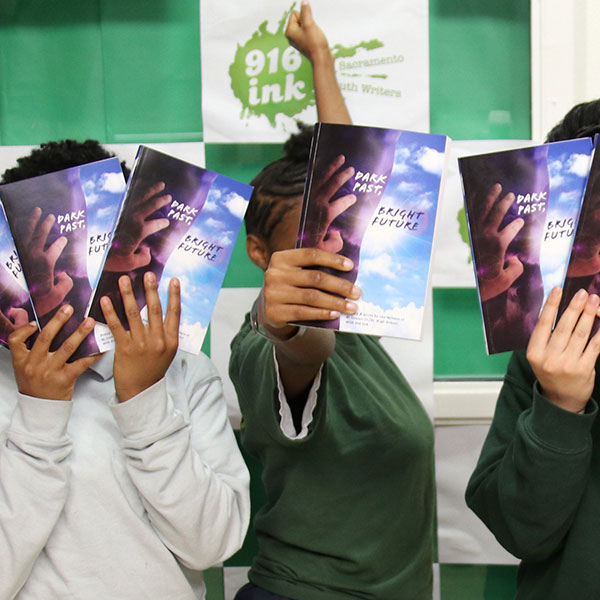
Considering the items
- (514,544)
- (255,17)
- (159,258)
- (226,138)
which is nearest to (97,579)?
(159,258)

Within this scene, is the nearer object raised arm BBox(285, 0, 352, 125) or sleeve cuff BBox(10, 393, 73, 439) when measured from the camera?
sleeve cuff BBox(10, 393, 73, 439)

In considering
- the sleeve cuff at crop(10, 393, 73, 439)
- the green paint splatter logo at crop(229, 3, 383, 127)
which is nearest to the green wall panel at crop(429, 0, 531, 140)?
the green paint splatter logo at crop(229, 3, 383, 127)

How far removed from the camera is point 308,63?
1.42 meters

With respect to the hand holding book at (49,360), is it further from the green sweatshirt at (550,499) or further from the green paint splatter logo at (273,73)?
the green paint splatter logo at (273,73)

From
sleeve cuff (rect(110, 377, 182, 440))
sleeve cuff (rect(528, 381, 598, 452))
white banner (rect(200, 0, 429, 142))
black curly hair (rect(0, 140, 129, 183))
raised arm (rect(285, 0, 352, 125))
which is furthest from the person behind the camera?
white banner (rect(200, 0, 429, 142))

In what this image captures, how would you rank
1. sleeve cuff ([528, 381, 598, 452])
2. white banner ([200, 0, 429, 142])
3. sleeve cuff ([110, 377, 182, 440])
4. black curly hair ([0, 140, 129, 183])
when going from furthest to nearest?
white banner ([200, 0, 429, 142]) < black curly hair ([0, 140, 129, 183]) < sleeve cuff ([110, 377, 182, 440]) < sleeve cuff ([528, 381, 598, 452])

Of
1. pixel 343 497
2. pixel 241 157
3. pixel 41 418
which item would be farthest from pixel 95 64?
pixel 343 497

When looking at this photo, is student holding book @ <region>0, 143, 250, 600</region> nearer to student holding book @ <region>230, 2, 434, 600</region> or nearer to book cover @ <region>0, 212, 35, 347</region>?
book cover @ <region>0, 212, 35, 347</region>

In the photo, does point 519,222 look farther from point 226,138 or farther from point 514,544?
point 226,138

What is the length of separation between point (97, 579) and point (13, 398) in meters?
0.25

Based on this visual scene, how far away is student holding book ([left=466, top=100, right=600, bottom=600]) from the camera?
2.48 feet

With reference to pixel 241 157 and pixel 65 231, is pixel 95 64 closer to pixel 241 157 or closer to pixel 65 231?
pixel 241 157

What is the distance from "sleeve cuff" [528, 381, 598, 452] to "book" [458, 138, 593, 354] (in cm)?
8

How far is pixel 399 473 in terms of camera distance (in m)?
1.05
